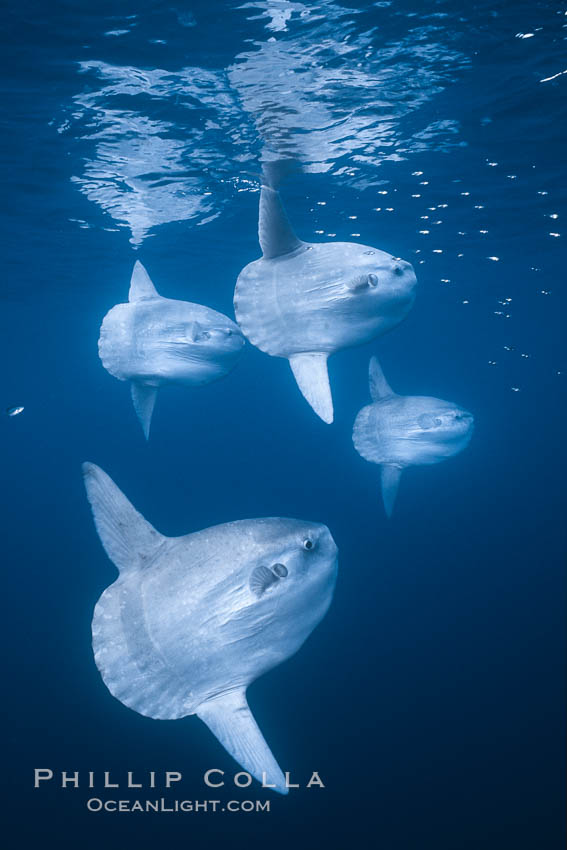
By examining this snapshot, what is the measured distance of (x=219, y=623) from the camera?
2.77 meters

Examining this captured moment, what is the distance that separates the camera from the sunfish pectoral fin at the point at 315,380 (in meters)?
3.75

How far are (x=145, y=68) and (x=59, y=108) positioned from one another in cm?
193

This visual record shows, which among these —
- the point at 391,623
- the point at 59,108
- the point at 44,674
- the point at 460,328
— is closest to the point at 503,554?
the point at 391,623

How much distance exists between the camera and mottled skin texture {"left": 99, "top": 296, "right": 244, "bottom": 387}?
459cm

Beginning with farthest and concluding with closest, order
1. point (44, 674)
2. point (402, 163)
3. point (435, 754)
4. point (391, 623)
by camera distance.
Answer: point (391, 623), point (44, 674), point (402, 163), point (435, 754)

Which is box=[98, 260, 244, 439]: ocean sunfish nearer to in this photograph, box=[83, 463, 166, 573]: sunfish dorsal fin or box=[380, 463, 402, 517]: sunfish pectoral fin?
box=[83, 463, 166, 573]: sunfish dorsal fin

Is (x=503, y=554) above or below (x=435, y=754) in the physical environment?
below

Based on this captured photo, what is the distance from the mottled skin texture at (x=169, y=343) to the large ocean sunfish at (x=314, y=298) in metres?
0.45

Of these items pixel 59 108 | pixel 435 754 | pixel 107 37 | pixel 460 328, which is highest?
pixel 107 37

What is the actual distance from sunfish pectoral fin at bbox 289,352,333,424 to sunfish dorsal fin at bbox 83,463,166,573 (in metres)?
1.48

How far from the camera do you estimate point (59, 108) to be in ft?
25.5

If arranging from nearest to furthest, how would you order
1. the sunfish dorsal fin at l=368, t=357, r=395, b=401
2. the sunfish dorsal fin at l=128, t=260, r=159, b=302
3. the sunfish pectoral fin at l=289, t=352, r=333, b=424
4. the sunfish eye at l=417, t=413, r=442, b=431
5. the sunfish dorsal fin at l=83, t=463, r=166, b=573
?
the sunfish dorsal fin at l=83, t=463, r=166, b=573
the sunfish pectoral fin at l=289, t=352, r=333, b=424
the sunfish dorsal fin at l=128, t=260, r=159, b=302
the sunfish eye at l=417, t=413, r=442, b=431
the sunfish dorsal fin at l=368, t=357, r=395, b=401

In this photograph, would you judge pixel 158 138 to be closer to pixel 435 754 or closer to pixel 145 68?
pixel 145 68

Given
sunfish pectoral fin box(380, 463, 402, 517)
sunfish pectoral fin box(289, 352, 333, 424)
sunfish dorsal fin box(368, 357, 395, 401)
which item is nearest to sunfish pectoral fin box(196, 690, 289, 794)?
sunfish pectoral fin box(289, 352, 333, 424)
